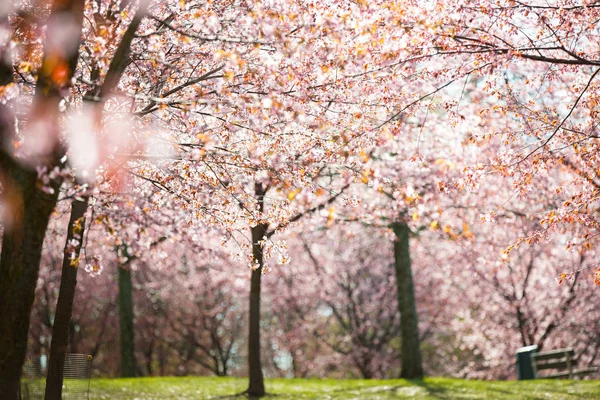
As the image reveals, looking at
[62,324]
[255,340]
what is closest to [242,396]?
[255,340]

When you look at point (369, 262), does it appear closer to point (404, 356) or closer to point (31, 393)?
point (404, 356)

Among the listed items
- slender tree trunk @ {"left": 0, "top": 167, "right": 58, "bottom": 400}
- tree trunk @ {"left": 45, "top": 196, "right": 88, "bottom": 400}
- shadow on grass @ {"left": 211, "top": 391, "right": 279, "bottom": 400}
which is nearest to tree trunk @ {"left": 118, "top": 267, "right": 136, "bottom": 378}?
shadow on grass @ {"left": 211, "top": 391, "right": 279, "bottom": 400}

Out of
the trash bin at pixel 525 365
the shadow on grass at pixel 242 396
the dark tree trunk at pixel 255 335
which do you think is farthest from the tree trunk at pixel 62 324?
the trash bin at pixel 525 365

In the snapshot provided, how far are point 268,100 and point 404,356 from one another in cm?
1372

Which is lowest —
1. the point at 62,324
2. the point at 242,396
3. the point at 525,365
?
the point at 242,396

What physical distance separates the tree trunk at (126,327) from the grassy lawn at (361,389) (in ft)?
10.1

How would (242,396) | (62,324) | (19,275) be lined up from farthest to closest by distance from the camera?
1. (242,396)
2. (62,324)
3. (19,275)

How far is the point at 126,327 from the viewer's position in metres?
21.0

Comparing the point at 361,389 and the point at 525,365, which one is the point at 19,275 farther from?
the point at 525,365

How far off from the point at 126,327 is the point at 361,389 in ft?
30.3

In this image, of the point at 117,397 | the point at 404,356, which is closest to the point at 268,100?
the point at 117,397

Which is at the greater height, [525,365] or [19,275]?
[19,275]

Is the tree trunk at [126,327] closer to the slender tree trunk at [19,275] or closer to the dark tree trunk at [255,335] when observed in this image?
the dark tree trunk at [255,335]

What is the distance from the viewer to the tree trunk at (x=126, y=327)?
20.7 meters
